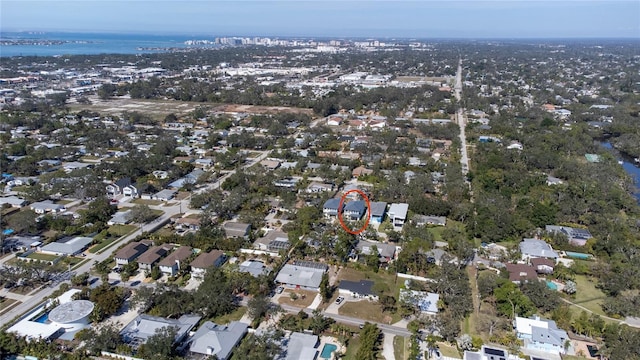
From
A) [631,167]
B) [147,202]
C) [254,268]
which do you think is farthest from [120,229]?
[631,167]

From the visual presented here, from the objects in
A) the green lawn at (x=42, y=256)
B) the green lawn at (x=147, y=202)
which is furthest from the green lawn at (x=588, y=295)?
the green lawn at (x=42, y=256)

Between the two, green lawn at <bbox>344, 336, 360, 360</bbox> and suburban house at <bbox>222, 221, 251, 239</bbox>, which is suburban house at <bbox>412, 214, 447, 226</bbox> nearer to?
suburban house at <bbox>222, 221, 251, 239</bbox>

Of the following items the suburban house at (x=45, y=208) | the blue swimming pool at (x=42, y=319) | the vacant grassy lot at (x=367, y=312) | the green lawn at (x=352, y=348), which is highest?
the suburban house at (x=45, y=208)

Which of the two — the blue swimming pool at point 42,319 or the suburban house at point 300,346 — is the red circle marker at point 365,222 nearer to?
the suburban house at point 300,346

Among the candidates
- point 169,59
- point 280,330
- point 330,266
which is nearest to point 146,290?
point 280,330

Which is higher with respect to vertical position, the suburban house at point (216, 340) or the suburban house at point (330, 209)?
the suburban house at point (330, 209)

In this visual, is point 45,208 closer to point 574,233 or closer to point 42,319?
point 42,319

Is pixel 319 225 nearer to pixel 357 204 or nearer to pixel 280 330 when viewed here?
pixel 357 204
